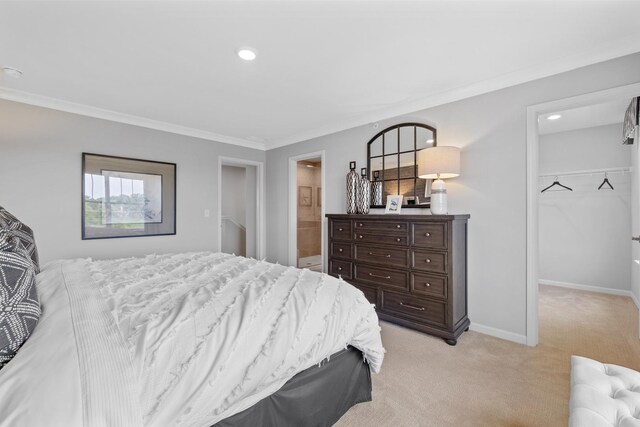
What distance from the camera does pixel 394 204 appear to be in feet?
10.8

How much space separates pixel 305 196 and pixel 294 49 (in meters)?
4.51

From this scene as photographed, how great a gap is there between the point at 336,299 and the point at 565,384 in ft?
5.86

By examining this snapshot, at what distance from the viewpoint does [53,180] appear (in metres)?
3.13

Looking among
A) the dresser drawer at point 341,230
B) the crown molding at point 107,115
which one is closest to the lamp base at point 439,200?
the dresser drawer at point 341,230

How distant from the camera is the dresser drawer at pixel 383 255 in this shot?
2811 mm

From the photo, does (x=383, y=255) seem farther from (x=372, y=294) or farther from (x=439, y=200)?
(x=439, y=200)

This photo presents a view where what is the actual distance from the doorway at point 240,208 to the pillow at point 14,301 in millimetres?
4131

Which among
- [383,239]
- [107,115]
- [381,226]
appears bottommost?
[383,239]

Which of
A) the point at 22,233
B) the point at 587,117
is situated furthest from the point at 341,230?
the point at 587,117

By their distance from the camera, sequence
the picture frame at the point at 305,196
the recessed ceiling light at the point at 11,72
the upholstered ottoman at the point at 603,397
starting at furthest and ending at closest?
1. the picture frame at the point at 305,196
2. the recessed ceiling light at the point at 11,72
3. the upholstered ottoman at the point at 603,397

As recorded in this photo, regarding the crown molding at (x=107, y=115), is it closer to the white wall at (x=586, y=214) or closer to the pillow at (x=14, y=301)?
the pillow at (x=14, y=301)

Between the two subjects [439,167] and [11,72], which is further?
[439,167]

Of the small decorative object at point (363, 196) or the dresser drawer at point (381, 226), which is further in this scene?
the small decorative object at point (363, 196)

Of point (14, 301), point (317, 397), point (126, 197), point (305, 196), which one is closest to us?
point (14, 301)
